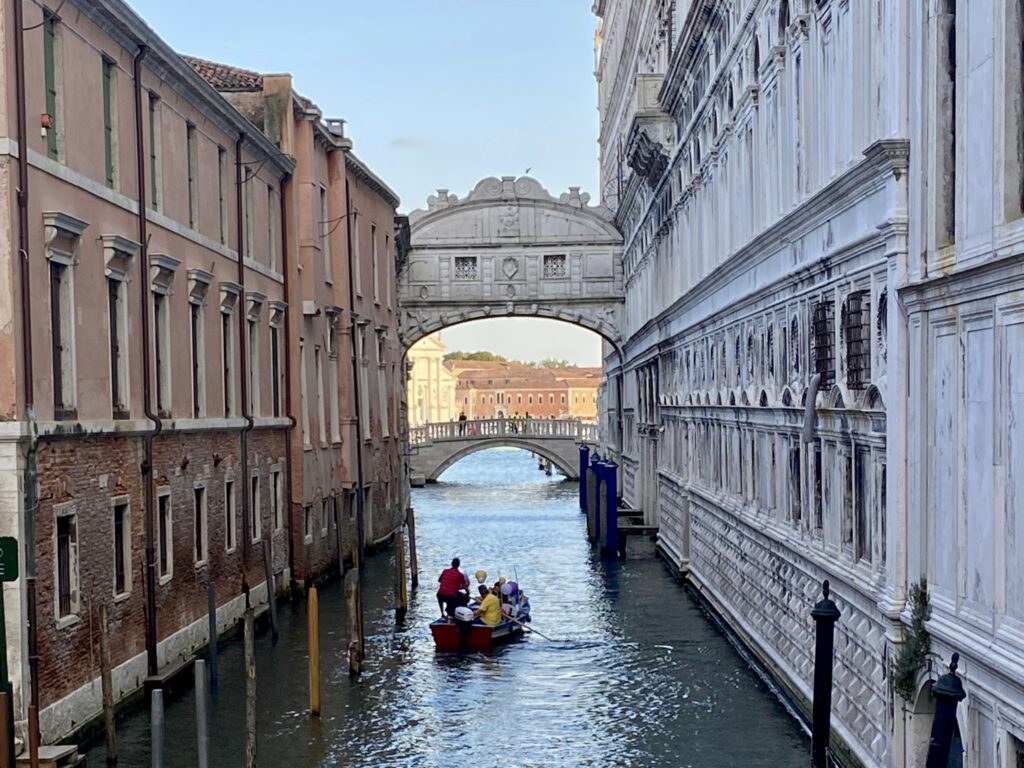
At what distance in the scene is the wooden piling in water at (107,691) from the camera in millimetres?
10953

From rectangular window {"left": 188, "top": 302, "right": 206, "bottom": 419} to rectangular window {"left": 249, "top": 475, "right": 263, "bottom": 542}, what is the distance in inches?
94.7

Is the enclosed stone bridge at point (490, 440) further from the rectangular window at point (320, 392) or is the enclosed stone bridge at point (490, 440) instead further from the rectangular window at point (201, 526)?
the rectangular window at point (201, 526)

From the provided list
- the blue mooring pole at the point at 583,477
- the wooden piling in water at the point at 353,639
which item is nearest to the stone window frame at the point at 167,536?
the wooden piling in water at the point at 353,639

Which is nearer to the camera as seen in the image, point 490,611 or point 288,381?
point 490,611

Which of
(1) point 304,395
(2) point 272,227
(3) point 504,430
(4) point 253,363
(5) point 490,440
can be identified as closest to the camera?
(4) point 253,363

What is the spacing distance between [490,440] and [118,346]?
36218 millimetres

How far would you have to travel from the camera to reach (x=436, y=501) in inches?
1700

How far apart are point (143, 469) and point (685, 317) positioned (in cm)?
988

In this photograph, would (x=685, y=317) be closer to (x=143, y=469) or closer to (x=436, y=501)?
(x=143, y=469)

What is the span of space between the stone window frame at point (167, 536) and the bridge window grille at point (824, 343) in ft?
21.7

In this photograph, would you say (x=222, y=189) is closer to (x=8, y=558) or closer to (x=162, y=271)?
(x=162, y=271)

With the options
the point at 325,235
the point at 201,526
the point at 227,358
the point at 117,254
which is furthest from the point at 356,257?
the point at 117,254

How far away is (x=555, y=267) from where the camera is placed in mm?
34406

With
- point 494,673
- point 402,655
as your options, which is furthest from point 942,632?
point 402,655
